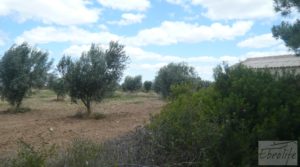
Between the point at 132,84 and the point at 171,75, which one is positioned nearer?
the point at 171,75

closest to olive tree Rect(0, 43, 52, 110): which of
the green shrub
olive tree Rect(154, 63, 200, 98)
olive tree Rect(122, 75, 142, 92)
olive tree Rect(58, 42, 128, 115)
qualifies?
olive tree Rect(58, 42, 128, 115)

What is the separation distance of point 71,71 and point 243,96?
53.4ft

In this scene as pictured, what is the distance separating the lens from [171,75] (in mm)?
37062

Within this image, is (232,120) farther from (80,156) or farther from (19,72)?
(19,72)

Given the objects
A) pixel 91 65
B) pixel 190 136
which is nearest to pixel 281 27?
pixel 190 136

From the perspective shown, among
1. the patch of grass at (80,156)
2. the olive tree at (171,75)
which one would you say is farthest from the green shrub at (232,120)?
the olive tree at (171,75)

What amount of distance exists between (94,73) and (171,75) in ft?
52.2

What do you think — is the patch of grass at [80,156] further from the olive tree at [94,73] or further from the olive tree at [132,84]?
the olive tree at [132,84]

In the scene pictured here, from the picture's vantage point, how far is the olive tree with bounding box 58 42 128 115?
21.9m

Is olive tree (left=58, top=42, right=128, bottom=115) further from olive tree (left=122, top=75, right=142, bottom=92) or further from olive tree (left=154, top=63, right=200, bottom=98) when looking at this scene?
olive tree (left=122, top=75, right=142, bottom=92)

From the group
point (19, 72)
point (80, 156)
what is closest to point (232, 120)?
point (80, 156)

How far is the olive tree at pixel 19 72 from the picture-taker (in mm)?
26156

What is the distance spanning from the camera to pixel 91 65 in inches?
867

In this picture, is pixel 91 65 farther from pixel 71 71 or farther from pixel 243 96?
pixel 243 96
